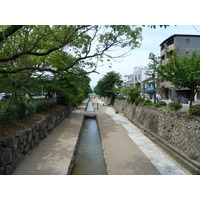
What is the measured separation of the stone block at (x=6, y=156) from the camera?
471 centimetres

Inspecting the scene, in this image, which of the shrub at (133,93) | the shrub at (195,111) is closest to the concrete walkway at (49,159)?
the shrub at (195,111)

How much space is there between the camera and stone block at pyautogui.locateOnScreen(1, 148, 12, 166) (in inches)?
185

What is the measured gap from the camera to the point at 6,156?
190 inches

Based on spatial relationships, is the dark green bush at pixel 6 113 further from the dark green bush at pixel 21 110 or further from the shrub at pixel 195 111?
the shrub at pixel 195 111

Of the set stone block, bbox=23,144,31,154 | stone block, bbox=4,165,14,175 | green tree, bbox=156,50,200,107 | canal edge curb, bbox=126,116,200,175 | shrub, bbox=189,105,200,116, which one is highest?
green tree, bbox=156,50,200,107

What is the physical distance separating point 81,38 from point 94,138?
6.21 meters

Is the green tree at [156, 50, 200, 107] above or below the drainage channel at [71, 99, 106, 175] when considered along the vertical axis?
above

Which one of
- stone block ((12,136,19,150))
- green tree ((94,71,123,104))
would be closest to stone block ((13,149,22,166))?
stone block ((12,136,19,150))

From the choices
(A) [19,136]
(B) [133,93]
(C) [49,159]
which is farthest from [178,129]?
(B) [133,93]

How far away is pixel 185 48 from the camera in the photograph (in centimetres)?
3094

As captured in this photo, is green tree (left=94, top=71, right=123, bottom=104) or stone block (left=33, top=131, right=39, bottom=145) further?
green tree (left=94, top=71, right=123, bottom=104)

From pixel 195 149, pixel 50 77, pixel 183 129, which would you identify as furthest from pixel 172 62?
pixel 50 77

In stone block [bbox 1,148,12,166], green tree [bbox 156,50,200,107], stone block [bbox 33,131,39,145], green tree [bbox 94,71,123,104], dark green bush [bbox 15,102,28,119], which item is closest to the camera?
stone block [bbox 1,148,12,166]

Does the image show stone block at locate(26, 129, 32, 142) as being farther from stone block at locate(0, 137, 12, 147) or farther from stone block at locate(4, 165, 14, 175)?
stone block at locate(4, 165, 14, 175)
